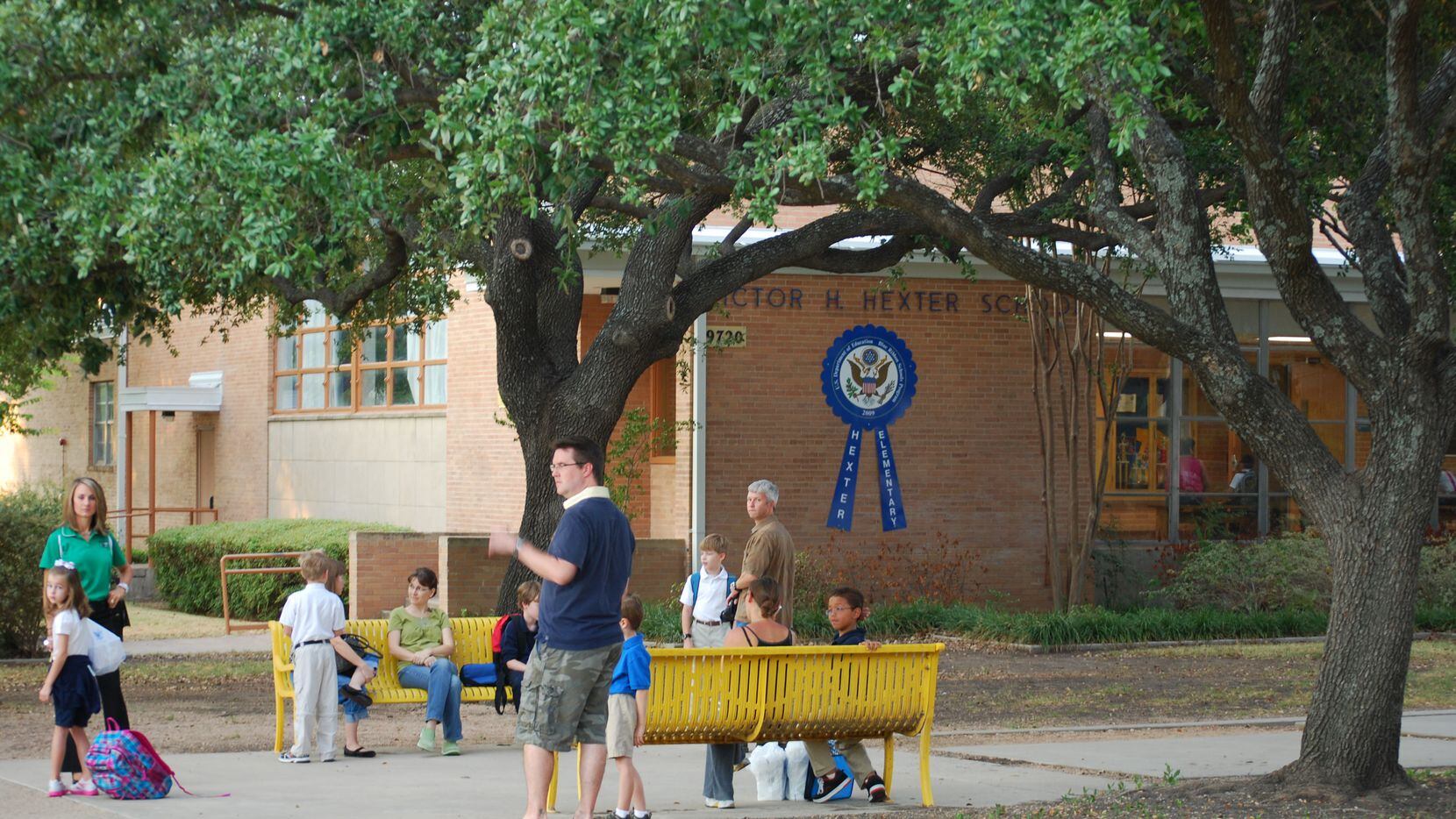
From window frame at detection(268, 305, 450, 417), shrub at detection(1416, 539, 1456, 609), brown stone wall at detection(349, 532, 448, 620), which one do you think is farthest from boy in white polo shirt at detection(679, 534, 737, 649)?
window frame at detection(268, 305, 450, 417)

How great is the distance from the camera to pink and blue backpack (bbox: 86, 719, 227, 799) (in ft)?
27.7

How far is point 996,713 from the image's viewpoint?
514 inches

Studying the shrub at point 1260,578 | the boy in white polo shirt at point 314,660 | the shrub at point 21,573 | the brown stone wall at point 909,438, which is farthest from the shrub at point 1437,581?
the shrub at point 21,573

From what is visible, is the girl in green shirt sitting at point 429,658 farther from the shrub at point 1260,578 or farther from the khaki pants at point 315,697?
the shrub at point 1260,578

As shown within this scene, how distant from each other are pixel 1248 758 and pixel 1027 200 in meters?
9.06

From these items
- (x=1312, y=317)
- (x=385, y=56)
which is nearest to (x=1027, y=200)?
(x=385, y=56)

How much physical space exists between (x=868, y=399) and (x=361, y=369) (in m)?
9.68

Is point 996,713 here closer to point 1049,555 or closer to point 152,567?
point 1049,555

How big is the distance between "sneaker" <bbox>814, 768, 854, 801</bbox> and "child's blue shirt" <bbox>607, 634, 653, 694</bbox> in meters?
1.36

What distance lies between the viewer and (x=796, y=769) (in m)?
8.98

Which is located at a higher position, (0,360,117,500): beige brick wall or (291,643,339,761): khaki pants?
(0,360,117,500): beige brick wall

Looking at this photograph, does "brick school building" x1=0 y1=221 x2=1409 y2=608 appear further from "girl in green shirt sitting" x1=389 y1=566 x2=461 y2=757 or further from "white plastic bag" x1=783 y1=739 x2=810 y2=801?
"white plastic bag" x1=783 y1=739 x2=810 y2=801

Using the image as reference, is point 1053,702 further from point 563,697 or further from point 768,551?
point 563,697

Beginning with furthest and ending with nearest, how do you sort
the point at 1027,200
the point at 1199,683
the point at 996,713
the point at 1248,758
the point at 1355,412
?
the point at 1355,412
the point at 1027,200
the point at 1199,683
the point at 996,713
the point at 1248,758
